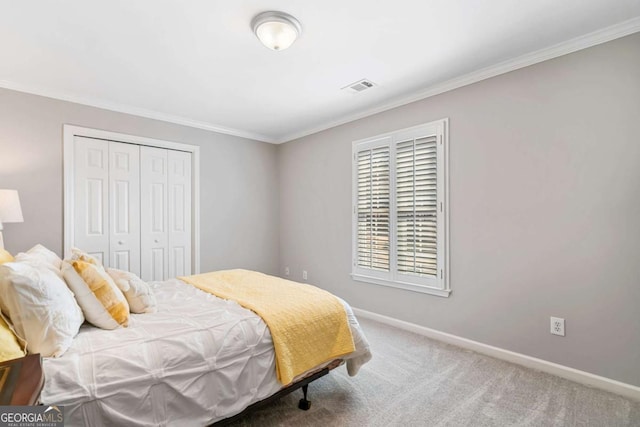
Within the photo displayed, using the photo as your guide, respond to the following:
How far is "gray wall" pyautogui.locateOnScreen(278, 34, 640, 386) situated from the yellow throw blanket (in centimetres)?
150

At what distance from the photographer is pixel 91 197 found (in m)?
3.42

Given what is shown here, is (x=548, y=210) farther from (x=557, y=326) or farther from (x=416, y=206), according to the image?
(x=416, y=206)

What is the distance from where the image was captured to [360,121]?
3.89 meters

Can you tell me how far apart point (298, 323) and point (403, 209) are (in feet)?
6.45

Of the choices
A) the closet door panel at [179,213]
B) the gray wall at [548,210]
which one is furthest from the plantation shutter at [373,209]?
the closet door panel at [179,213]

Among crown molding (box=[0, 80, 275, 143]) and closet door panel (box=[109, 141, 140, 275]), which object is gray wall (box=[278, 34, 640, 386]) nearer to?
crown molding (box=[0, 80, 275, 143])

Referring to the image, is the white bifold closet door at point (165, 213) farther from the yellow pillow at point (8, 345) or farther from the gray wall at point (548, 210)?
the gray wall at point (548, 210)

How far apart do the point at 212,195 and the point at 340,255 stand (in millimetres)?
1978

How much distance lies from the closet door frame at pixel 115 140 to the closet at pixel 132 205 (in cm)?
1

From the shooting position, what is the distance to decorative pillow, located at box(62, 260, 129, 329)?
163 cm

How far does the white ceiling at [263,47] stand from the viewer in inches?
77.8

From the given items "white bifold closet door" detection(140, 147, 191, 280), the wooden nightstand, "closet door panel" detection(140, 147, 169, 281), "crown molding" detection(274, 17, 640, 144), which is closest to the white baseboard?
"crown molding" detection(274, 17, 640, 144)

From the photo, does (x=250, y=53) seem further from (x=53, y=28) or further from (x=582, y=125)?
(x=582, y=125)

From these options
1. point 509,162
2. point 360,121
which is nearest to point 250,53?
point 360,121
